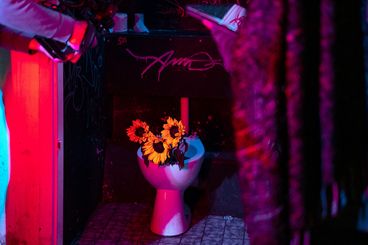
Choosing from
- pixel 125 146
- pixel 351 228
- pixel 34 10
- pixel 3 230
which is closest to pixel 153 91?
pixel 125 146

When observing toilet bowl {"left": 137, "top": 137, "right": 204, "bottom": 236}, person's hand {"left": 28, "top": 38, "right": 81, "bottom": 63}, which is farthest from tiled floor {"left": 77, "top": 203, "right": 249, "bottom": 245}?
person's hand {"left": 28, "top": 38, "right": 81, "bottom": 63}

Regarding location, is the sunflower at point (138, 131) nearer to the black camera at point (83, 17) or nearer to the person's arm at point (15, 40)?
the black camera at point (83, 17)

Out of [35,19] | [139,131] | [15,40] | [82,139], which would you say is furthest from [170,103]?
[35,19]

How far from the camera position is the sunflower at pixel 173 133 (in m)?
3.79

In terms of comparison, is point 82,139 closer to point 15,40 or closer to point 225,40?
point 15,40

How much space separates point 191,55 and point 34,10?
6.87 ft

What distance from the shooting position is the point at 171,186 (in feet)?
12.7

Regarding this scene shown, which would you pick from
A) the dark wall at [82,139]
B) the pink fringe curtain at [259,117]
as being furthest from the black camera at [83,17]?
the pink fringe curtain at [259,117]

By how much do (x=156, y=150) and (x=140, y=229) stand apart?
2.34 feet

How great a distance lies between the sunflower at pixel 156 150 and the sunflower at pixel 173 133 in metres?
0.04

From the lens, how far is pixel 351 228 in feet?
4.29

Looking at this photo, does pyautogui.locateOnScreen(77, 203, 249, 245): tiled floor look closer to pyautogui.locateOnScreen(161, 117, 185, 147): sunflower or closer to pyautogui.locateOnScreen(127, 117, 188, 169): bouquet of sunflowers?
pyautogui.locateOnScreen(127, 117, 188, 169): bouquet of sunflowers

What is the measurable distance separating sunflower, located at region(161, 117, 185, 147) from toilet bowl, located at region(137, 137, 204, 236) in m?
0.18
